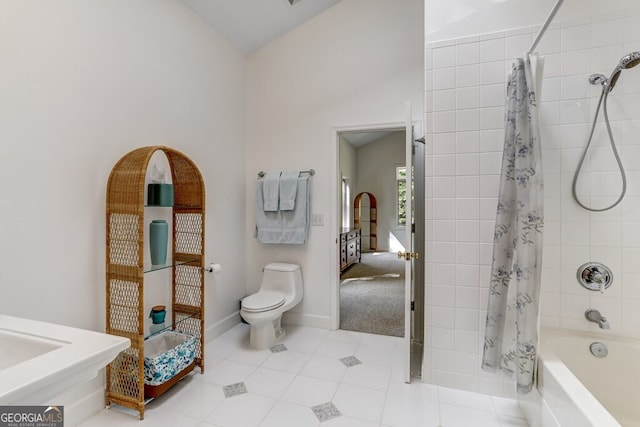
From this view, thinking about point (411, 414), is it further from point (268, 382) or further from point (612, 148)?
point (612, 148)

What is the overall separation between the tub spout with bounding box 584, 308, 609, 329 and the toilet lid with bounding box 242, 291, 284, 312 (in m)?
2.02

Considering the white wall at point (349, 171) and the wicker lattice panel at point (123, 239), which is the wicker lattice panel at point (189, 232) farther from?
the white wall at point (349, 171)

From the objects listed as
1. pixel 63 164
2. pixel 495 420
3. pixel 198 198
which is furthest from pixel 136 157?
pixel 495 420

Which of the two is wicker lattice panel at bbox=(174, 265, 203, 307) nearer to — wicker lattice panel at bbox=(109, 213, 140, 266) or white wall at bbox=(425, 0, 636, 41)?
wicker lattice panel at bbox=(109, 213, 140, 266)

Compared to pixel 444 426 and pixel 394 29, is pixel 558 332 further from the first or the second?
pixel 394 29

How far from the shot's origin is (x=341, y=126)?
2.80m

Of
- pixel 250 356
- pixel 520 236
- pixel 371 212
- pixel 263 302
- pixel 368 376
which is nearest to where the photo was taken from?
pixel 520 236

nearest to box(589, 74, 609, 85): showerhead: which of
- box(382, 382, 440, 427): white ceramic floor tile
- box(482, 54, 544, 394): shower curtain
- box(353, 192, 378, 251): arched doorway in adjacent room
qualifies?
box(482, 54, 544, 394): shower curtain

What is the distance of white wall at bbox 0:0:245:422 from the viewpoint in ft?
4.46

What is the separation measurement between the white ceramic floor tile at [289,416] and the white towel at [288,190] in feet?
5.21

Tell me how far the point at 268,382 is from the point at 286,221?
1.37 m

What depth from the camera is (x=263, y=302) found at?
2.47 meters

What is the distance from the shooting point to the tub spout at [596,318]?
1623mm

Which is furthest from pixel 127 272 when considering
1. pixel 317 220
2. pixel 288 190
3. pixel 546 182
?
pixel 546 182
